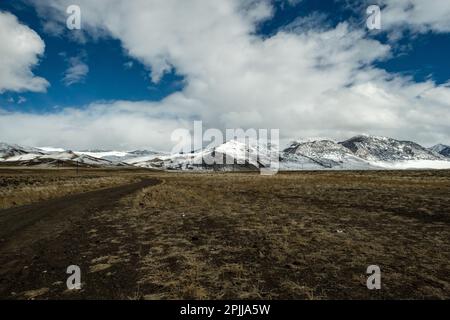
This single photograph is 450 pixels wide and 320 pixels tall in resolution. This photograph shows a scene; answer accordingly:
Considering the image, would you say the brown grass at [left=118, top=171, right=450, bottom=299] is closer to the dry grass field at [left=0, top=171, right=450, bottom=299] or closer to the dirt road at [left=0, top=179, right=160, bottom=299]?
the dry grass field at [left=0, top=171, right=450, bottom=299]

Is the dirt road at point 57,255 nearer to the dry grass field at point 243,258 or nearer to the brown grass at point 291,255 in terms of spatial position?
the dry grass field at point 243,258

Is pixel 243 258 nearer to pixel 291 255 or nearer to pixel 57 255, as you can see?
pixel 291 255

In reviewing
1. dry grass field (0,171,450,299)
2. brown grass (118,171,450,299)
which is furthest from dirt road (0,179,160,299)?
brown grass (118,171,450,299)

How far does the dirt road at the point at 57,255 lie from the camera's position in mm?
8375

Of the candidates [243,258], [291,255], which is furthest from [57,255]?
[291,255]

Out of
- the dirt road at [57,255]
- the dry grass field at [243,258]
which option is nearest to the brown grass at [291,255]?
the dry grass field at [243,258]

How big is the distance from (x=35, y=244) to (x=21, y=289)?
221 inches

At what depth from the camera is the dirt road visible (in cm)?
838

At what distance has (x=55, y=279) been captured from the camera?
9.19 meters

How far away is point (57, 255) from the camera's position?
1177cm

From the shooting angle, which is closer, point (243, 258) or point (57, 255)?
point (243, 258)
